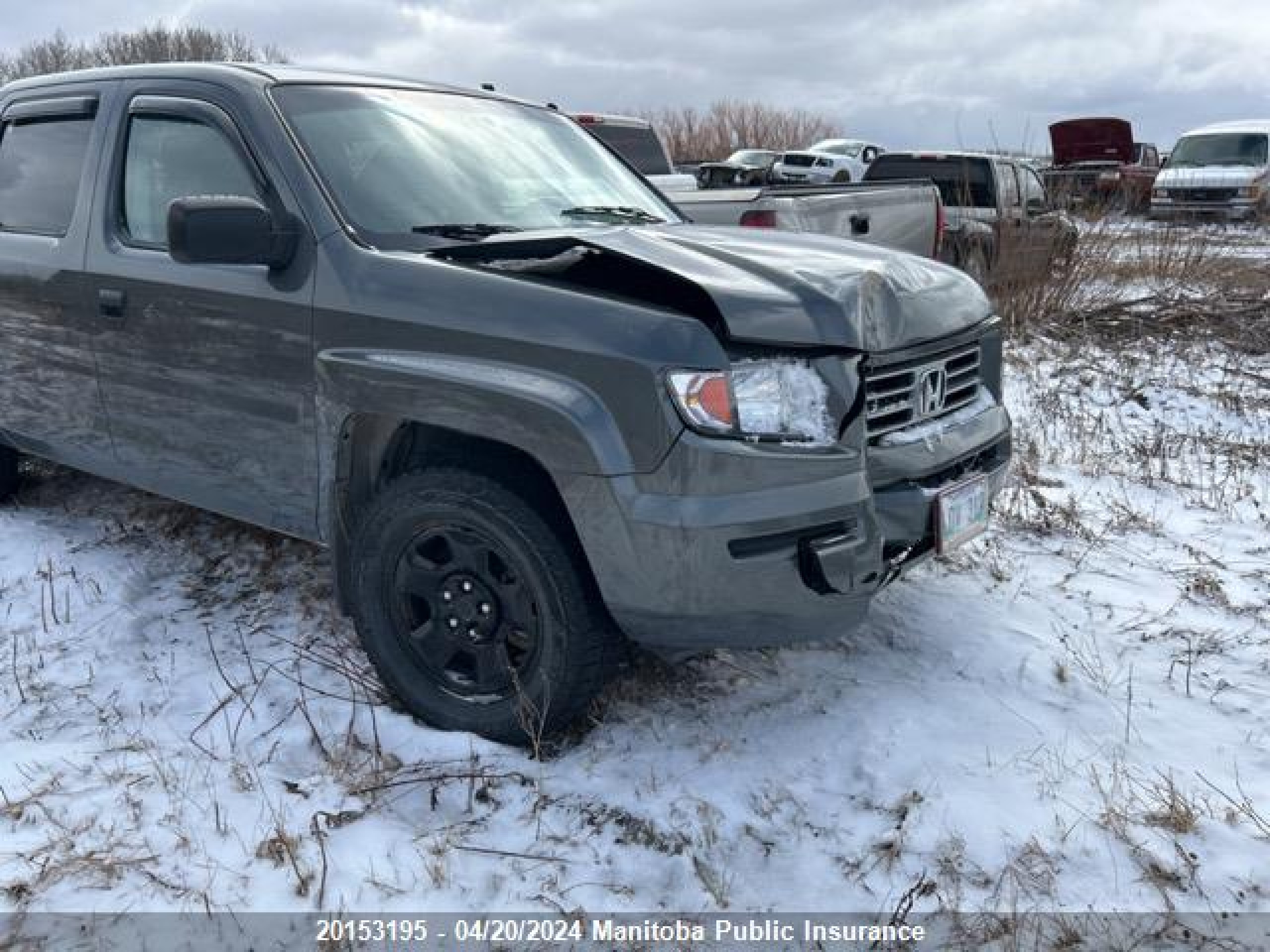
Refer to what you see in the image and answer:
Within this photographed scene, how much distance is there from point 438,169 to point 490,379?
1.04 m

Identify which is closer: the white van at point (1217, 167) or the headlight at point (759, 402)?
the headlight at point (759, 402)

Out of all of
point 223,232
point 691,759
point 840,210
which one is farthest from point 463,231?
point 840,210

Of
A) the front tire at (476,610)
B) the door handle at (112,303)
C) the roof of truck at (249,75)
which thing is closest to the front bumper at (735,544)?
the front tire at (476,610)

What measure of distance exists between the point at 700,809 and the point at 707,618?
1.62 feet

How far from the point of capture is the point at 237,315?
3.26 meters

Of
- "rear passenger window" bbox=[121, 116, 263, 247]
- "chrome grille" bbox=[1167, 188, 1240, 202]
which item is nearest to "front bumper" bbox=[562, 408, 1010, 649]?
"rear passenger window" bbox=[121, 116, 263, 247]

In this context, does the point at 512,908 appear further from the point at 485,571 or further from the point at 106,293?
the point at 106,293

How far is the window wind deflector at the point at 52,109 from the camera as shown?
13.0ft

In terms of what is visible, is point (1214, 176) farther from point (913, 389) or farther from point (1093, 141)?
point (913, 389)

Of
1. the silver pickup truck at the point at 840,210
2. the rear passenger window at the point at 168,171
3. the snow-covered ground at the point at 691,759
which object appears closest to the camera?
the snow-covered ground at the point at 691,759

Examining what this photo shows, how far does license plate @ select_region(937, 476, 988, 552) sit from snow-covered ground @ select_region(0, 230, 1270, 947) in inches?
20.1

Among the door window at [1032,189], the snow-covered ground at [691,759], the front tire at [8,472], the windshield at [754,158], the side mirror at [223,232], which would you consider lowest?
the snow-covered ground at [691,759]

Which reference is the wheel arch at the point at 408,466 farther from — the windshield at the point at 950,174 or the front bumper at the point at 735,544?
the windshield at the point at 950,174

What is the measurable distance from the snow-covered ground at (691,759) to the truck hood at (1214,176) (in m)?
14.4
